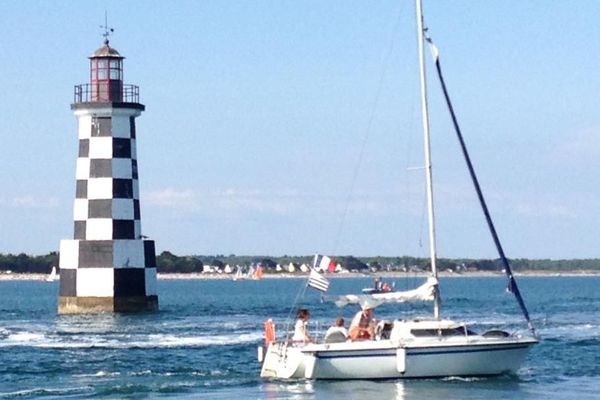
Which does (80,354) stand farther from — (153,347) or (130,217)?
(130,217)

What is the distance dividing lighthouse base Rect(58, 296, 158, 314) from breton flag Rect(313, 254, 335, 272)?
23474 millimetres

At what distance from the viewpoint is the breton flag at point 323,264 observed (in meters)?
32.5

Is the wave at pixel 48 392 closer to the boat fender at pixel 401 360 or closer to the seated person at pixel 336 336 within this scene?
the seated person at pixel 336 336

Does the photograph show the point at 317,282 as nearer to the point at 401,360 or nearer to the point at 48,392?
the point at 401,360

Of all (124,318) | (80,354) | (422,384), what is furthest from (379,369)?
(124,318)

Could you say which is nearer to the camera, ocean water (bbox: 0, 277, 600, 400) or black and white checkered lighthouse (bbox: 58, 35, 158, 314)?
ocean water (bbox: 0, 277, 600, 400)

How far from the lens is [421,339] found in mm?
31562

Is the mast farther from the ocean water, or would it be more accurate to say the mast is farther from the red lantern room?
the red lantern room

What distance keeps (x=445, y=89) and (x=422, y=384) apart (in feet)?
22.9

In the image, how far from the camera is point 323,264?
106 feet

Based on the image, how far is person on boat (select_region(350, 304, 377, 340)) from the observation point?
32250 millimetres

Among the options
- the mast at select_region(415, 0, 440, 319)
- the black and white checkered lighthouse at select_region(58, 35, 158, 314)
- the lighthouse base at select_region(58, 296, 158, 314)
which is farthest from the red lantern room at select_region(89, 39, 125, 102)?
the mast at select_region(415, 0, 440, 319)

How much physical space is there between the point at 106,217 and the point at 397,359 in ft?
83.2

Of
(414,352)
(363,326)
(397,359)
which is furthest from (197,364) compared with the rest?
(414,352)
